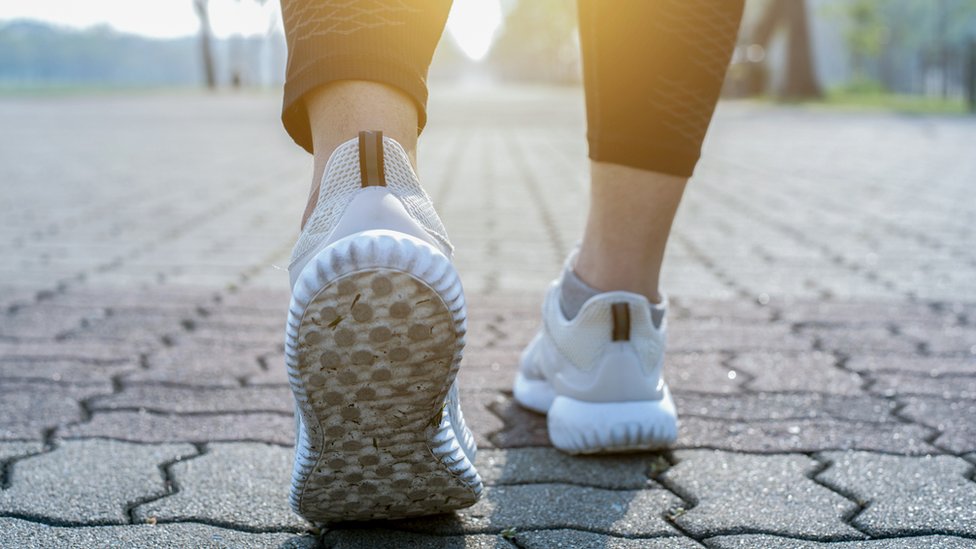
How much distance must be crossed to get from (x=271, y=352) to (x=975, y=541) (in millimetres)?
1626

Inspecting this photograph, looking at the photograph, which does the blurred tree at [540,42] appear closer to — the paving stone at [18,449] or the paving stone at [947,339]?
the paving stone at [947,339]

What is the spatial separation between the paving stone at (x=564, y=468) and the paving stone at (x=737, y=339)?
2.84ft

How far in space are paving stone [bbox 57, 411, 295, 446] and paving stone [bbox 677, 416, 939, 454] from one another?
73 cm

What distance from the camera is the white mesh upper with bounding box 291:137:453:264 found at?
1275 millimetres

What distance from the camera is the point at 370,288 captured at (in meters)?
1.14

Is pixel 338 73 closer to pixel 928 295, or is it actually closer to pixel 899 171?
pixel 928 295

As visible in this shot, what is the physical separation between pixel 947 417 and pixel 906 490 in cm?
46

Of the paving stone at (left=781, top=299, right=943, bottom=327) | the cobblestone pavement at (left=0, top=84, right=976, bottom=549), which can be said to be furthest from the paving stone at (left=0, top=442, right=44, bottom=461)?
the paving stone at (left=781, top=299, right=943, bottom=327)

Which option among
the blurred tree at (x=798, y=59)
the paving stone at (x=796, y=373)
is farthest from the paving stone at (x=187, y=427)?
the blurred tree at (x=798, y=59)

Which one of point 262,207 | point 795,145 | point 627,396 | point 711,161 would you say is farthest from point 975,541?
point 795,145

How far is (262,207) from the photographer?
5.58m

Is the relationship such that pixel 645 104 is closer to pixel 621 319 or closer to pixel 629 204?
pixel 629 204

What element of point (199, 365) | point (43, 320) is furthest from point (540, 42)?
point (199, 365)

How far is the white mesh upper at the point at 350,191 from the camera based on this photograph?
1275mm
